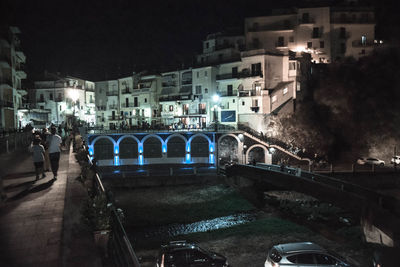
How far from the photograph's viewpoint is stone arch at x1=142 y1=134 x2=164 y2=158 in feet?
149

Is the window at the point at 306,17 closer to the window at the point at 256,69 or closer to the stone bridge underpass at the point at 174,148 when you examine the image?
the window at the point at 256,69

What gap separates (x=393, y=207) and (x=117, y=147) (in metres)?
34.2

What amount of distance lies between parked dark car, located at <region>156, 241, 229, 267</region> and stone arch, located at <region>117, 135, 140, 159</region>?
32220 millimetres

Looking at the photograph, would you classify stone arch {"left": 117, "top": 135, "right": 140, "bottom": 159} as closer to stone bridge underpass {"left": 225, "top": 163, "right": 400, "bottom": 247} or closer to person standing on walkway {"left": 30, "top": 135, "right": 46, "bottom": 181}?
stone bridge underpass {"left": 225, "top": 163, "right": 400, "bottom": 247}

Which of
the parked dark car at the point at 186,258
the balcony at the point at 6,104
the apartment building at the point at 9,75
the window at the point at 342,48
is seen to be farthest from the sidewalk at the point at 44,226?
the window at the point at 342,48

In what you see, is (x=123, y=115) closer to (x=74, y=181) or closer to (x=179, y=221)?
(x=179, y=221)

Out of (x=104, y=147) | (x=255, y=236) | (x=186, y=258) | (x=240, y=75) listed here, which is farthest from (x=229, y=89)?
(x=186, y=258)

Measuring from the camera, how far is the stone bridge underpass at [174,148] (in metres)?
43.8

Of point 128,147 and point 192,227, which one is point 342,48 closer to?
point 128,147

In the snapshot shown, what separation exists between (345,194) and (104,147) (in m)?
32.1

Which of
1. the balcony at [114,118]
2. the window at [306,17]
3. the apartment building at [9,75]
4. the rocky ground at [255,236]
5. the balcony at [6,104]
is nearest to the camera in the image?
the rocky ground at [255,236]

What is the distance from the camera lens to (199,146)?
151 feet

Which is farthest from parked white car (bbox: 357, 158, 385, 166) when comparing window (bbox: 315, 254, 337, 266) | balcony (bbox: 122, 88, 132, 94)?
balcony (bbox: 122, 88, 132, 94)

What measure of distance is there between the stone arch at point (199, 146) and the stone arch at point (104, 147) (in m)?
10.9
